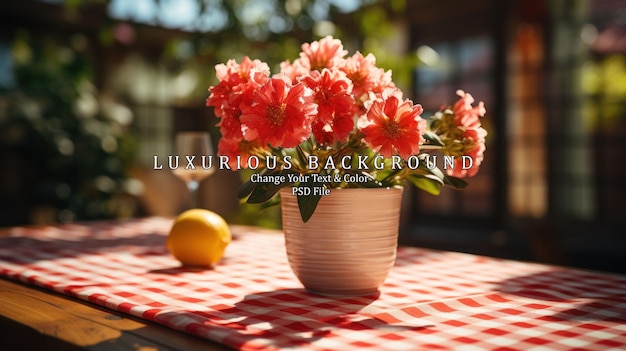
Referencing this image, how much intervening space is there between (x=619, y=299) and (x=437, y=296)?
0.96 feet

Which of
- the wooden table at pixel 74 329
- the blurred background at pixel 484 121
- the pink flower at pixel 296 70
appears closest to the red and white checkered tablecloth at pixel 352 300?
the wooden table at pixel 74 329

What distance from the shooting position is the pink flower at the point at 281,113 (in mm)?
891

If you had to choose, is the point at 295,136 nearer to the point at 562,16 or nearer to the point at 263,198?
the point at 263,198

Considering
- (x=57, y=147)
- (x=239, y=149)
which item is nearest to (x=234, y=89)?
(x=239, y=149)

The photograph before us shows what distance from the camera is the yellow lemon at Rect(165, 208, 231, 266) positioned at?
1276 mm

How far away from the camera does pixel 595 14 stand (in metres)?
4.32

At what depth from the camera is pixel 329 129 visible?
97 cm

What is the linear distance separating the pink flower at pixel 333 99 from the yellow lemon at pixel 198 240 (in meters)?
0.44

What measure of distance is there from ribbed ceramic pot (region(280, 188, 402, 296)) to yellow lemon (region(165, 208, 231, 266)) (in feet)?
0.93

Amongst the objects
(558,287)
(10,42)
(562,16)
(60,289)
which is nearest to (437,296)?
(558,287)

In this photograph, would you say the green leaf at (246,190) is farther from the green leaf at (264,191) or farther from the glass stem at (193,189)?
the glass stem at (193,189)

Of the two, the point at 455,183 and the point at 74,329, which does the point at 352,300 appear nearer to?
the point at 455,183

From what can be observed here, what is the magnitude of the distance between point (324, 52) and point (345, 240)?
0.31m

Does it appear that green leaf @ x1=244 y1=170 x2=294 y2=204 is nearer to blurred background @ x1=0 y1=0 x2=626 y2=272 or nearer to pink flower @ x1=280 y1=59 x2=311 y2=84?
pink flower @ x1=280 y1=59 x2=311 y2=84
